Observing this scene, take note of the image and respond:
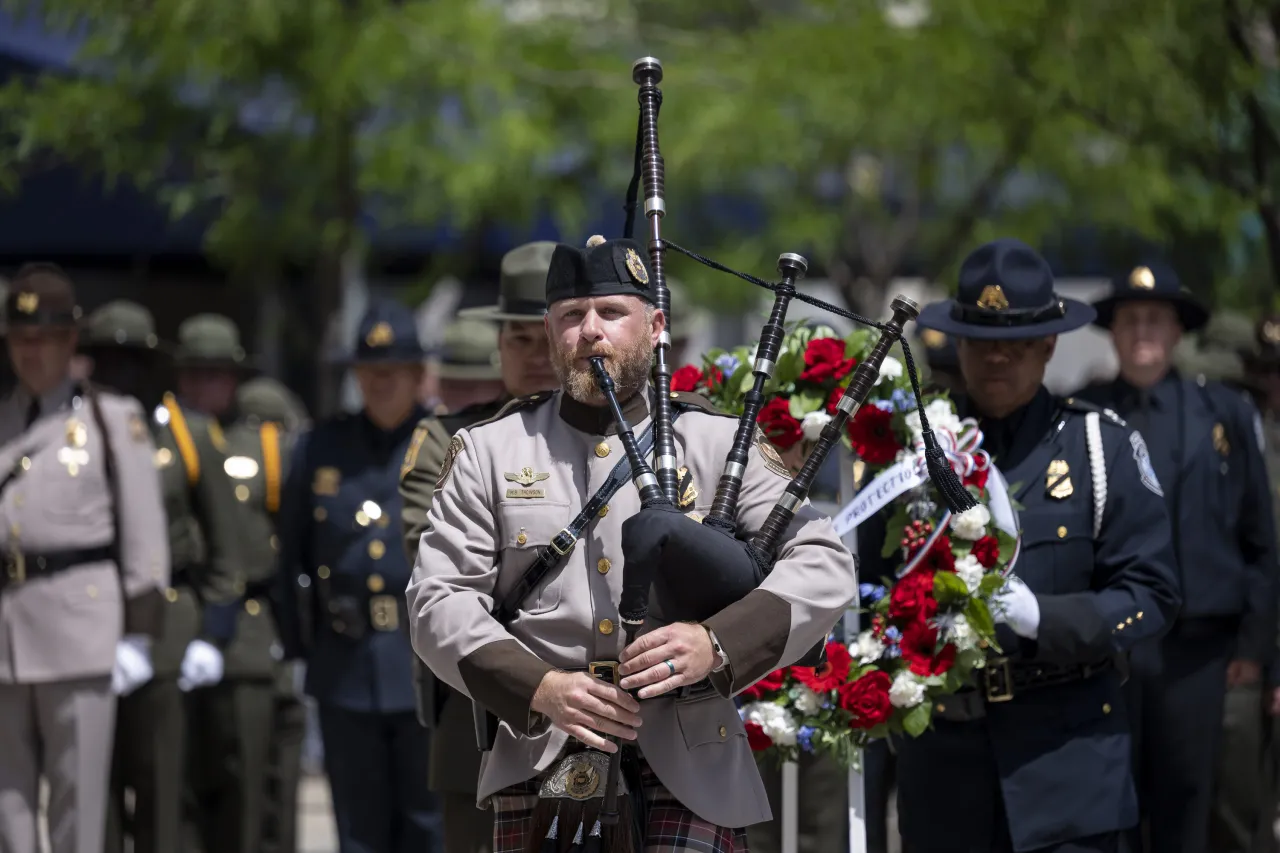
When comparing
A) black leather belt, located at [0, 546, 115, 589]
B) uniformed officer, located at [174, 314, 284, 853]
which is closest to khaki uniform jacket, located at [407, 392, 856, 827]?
black leather belt, located at [0, 546, 115, 589]

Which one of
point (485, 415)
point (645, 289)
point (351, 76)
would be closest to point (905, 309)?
point (645, 289)

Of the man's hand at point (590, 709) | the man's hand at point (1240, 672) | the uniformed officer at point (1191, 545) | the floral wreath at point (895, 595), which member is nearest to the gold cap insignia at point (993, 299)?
the floral wreath at point (895, 595)

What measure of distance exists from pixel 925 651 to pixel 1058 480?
27.3 inches

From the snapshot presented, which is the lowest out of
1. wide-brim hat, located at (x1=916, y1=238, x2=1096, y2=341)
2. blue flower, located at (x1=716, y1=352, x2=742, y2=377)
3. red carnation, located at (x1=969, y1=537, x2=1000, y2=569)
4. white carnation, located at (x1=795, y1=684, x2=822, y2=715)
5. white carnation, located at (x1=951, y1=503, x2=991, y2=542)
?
white carnation, located at (x1=795, y1=684, x2=822, y2=715)

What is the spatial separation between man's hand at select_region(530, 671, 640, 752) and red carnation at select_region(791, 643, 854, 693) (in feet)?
5.15

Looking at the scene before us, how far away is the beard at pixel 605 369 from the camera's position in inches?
183

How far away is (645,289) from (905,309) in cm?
67

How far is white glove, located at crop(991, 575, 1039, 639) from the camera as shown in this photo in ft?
18.4

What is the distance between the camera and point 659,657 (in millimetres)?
4242

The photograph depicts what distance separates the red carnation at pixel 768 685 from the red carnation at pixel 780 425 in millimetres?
737

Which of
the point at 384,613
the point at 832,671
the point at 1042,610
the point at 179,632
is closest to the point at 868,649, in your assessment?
the point at 832,671

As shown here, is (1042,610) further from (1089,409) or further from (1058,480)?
(1089,409)

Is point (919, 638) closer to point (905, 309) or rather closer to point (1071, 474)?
point (1071, 474)

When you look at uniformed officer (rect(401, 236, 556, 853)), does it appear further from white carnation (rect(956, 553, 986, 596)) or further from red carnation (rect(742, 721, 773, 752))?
white carnation (rect(956, 553, 986, 596))
